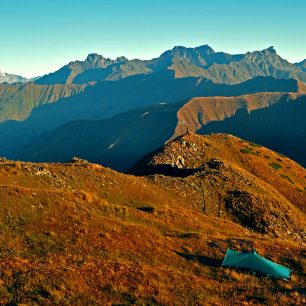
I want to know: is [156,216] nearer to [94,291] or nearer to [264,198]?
[94,291]

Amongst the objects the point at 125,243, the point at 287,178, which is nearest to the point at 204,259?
the point at 125,243

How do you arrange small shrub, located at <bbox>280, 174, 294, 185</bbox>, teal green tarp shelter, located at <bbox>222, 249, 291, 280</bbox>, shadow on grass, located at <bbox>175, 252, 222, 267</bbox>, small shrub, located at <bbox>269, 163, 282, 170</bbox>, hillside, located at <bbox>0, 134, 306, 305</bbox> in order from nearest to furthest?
1. hillside, located at <bbox>0, 134, 306, 305</bbox>
2. teal green tarp shelter, located at <bbox>222, 249, 291, 280</bbox>
3. shadow on grass, located at <bbox>175, 252, 222, 267</bbox>
4. small shrub, located at <bbox>280, 174, 294, 185</bbox>
5. small shrub, located at <bbox>269, 163, 282, 170</bbox>

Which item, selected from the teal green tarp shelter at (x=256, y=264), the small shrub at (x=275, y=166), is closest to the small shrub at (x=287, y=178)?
the small shrub at (x=275, y=166)

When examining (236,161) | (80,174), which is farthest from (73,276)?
(236,161)

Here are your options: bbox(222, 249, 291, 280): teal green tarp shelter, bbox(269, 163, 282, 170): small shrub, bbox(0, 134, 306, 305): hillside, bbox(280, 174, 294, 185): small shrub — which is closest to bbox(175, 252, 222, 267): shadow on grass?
bbox(0, 134, 306, 305): hillside

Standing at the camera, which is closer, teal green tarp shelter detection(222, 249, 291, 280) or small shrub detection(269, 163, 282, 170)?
teal green tarp shelter detection(222, 249, 291, 280)

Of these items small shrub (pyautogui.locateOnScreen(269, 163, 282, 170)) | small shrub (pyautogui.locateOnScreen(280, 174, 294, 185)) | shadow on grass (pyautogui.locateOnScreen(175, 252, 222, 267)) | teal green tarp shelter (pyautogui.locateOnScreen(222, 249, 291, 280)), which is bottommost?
shadow on grass (pyautogui.locateOnScreen(175, 252, 222, 267))

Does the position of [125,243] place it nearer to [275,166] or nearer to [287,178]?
[287,178]

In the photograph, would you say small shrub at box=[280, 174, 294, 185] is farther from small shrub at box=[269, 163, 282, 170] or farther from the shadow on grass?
the shadow on grass
